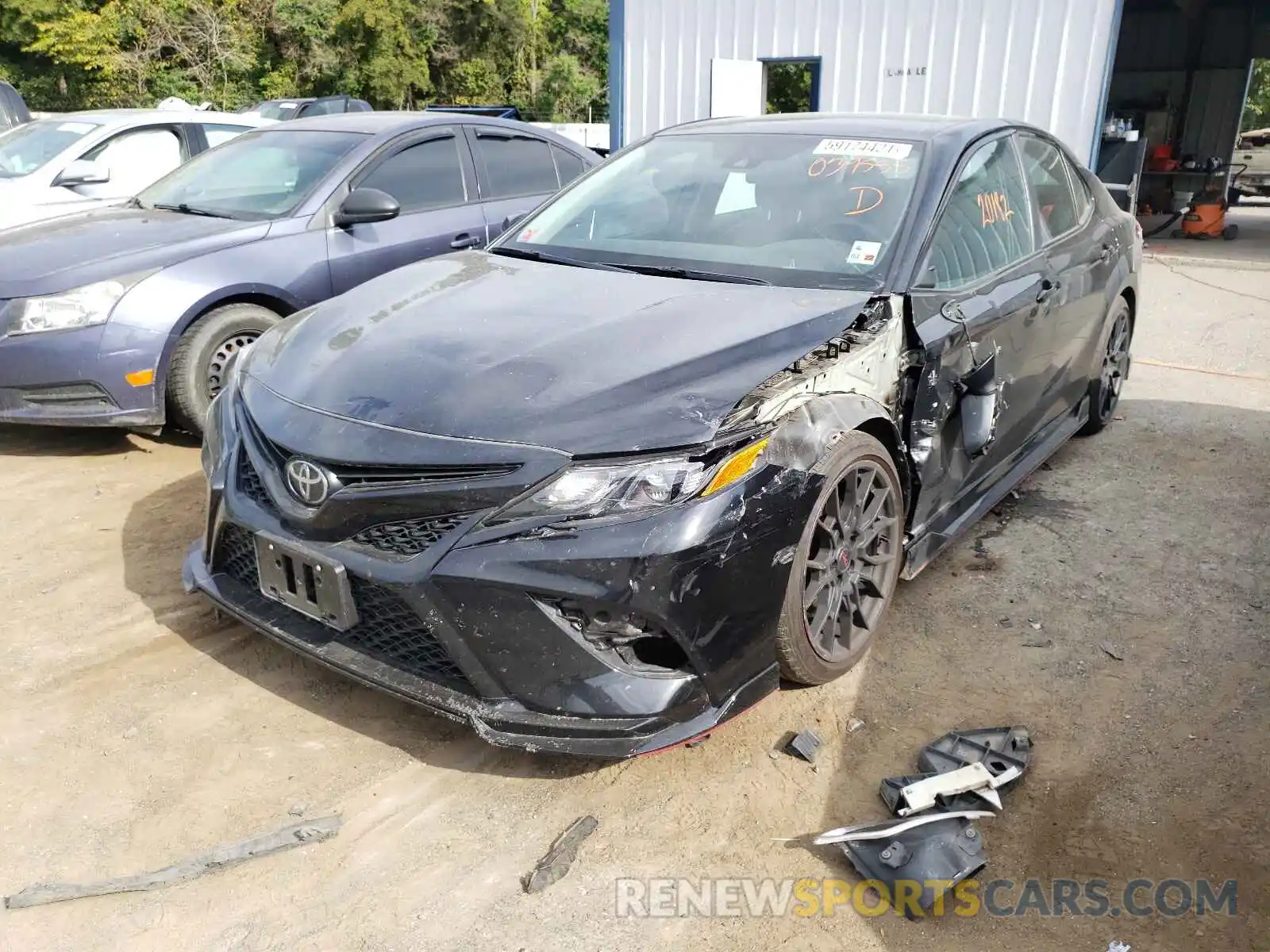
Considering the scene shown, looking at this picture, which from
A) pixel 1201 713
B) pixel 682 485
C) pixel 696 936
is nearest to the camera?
pixel 696 936

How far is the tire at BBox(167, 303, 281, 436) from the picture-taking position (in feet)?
15.4

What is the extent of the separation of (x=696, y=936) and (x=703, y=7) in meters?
13.1

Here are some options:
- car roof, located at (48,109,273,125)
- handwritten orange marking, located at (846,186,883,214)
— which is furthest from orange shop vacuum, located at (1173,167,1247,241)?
handwritten orange marking, located at (846,186,883,214)

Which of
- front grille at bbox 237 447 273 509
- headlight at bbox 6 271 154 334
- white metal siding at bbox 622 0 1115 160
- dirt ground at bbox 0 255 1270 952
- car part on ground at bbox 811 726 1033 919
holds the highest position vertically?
white metal siding at bbox 622 0 1115 160

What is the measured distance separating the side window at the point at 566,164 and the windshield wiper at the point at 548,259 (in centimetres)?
281

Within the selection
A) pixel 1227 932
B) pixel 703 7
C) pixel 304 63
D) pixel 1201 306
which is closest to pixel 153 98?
pixel 304 63

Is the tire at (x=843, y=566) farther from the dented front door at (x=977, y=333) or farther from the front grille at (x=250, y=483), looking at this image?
the front grille at (x=250, y=483)

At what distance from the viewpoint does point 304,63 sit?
3288cm

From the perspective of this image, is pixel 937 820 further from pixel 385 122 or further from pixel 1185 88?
pixel 1185 88

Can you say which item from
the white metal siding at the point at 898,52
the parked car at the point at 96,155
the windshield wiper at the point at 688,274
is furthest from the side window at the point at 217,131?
the white metal siding at the point at 898,52

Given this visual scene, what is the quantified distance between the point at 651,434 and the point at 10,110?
1225cm

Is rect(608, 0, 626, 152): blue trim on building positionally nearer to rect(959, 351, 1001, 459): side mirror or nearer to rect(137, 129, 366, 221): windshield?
rect(137, 129, 366, 221): windshield

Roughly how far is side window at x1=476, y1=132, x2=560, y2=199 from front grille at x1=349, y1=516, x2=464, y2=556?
3.99 metres

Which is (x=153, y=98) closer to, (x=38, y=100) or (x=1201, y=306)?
(x=38, y=100)
